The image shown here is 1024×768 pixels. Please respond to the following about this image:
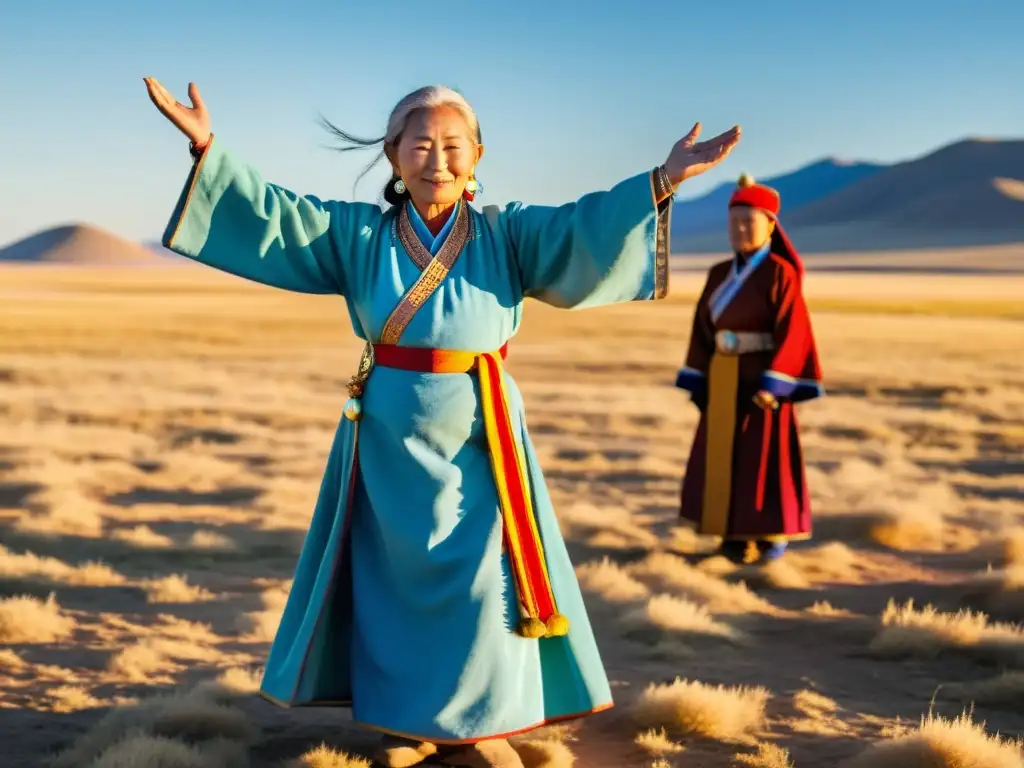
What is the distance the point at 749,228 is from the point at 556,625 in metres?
3.21

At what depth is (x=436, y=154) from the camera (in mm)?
3412

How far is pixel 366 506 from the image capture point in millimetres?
3572

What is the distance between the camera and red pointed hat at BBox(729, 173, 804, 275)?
6.11 meters

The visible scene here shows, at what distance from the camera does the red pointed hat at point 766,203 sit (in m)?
6.11

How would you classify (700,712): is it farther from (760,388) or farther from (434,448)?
(760,388)

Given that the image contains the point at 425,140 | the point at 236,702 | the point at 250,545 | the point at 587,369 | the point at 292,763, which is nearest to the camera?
the point at 425,140

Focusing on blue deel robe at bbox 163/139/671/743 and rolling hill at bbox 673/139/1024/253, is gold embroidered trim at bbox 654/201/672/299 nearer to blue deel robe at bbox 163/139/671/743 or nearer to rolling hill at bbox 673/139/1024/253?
blue deel robe at bbox 163/139/671/743

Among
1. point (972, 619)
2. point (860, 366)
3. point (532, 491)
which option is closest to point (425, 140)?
point (532, 491)

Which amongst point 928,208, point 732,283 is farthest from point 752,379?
point 928,208

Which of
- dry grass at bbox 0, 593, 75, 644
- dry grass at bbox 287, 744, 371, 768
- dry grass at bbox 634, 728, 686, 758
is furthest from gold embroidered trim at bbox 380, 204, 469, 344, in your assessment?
dry grass at bbox 0, 593, 75, 644

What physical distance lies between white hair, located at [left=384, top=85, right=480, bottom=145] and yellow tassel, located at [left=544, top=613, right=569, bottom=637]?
55.9 inches

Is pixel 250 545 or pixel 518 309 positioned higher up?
pixel 518 309

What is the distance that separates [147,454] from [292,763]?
7.46 meters

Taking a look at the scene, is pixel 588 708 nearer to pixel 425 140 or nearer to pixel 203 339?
pixel 425 140
